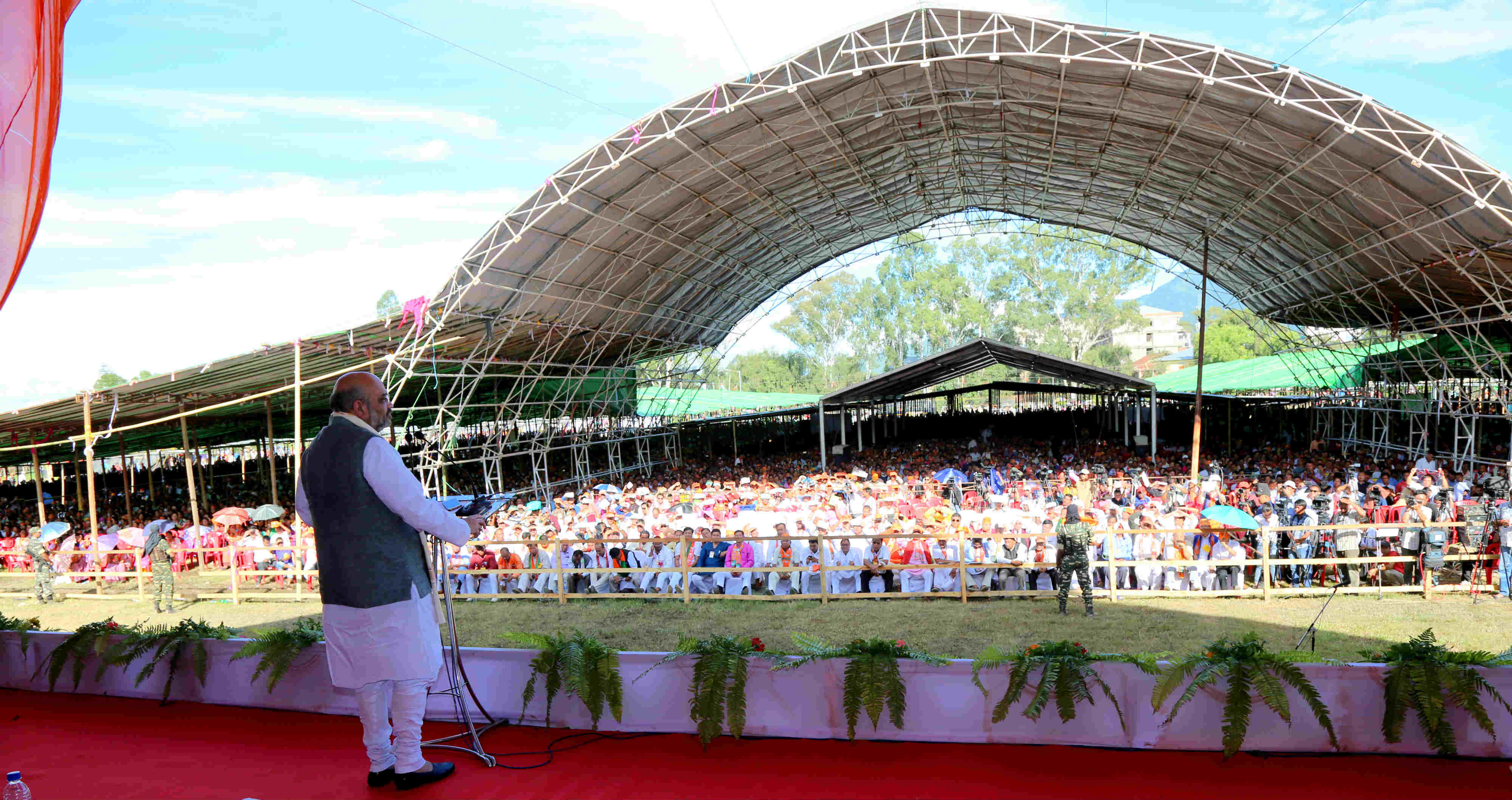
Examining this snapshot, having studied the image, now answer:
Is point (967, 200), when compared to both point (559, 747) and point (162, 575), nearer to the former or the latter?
point (162, 575)

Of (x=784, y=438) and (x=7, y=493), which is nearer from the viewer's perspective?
(x=7, y=493)

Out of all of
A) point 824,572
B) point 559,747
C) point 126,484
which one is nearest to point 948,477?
point 824,572

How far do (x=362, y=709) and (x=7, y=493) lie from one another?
34918mm

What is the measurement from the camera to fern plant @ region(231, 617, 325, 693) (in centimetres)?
485

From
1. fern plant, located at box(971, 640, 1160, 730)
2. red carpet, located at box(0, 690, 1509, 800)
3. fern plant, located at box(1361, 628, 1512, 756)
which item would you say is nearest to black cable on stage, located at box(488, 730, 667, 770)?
red carpet, located at box(0, 690, 1509, 800)

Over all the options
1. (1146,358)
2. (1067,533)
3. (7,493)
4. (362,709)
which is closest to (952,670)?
(362,709)

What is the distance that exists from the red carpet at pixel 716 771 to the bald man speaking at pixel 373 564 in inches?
15.0

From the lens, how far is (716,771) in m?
3.93

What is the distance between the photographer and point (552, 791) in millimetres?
3709

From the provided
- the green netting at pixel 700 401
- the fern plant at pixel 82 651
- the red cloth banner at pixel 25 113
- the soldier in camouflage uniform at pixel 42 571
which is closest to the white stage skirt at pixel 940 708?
the fern plant at pixel 82 651

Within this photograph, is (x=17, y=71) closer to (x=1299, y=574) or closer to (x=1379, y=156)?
(x=1299, y=574)

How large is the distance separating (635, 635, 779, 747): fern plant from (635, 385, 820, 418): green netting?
26.0 metres

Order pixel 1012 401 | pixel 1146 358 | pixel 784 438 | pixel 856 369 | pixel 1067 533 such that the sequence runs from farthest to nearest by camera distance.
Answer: pixel 1146 358 < pixel 856 369 < pixel 1012 401 < pixel 784 438 < pixel 1067 533

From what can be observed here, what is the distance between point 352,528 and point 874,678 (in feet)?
7.85
